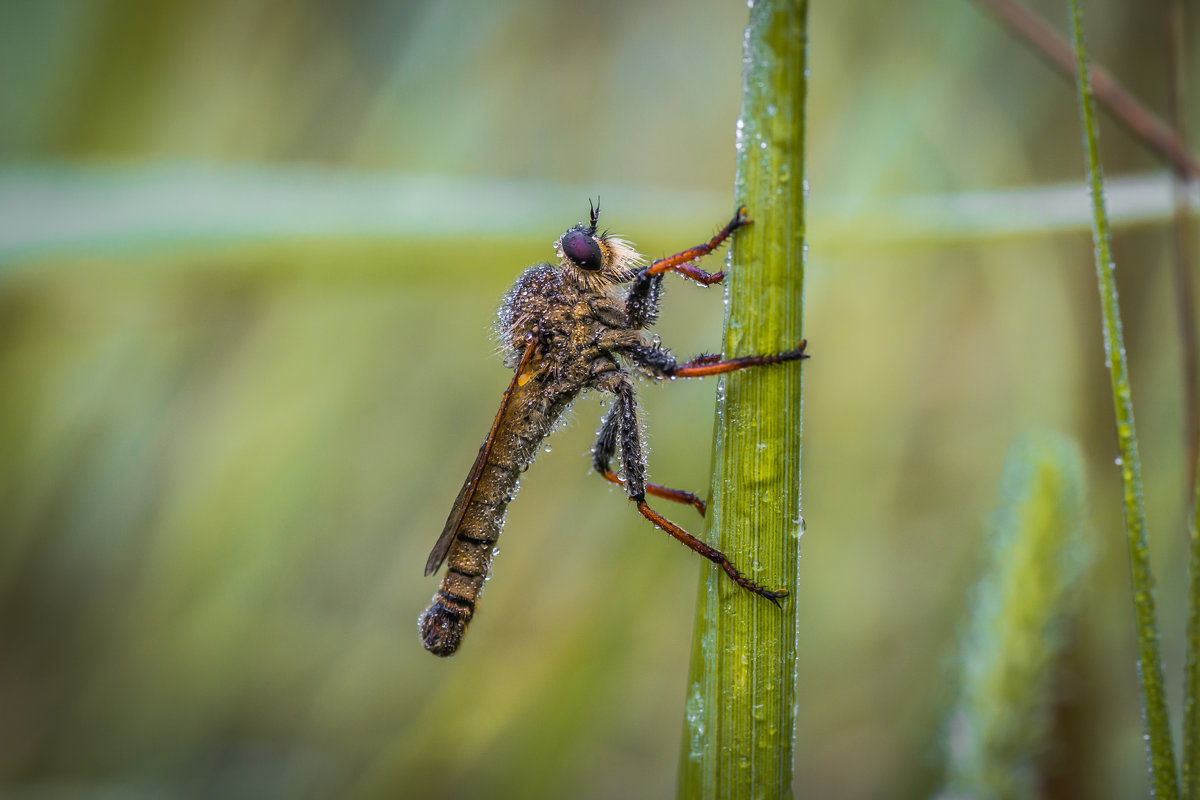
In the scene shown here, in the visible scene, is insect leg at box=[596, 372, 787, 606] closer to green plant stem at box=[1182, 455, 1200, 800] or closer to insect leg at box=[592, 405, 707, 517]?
insect leg at box=[592, 405, 707, 517]

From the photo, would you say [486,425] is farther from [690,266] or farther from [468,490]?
[690,266]

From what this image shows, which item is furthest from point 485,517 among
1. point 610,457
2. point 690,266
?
point 690,266

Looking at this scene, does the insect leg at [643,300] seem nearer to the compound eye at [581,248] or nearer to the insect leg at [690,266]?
the insect leg at [690,266]

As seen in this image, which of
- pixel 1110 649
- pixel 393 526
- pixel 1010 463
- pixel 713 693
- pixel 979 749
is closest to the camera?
pixel 713 693

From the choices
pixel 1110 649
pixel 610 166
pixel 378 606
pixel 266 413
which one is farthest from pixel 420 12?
pixel 1110 649

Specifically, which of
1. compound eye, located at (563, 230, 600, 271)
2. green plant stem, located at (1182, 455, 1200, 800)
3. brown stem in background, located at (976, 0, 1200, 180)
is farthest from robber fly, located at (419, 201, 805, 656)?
green plant stem, located at (1182, 455, 1200, 800)

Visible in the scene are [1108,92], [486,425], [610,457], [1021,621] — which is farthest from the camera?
[486,425]

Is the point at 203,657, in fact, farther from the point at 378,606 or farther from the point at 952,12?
the point at 952,12
